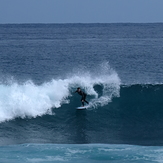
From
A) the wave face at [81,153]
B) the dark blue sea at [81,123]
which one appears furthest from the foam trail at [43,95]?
the wave face at [81,153]

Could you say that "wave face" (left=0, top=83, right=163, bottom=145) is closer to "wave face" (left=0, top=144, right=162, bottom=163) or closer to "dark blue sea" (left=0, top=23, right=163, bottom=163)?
"dark blue sea" (left=0, top=23, right=163, bottom=163)

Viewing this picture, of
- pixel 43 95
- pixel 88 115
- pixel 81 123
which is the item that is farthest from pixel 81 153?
pixel 43 95

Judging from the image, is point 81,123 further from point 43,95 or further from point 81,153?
point 81,153

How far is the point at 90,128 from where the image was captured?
19.2m

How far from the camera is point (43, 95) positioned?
22.4 metres

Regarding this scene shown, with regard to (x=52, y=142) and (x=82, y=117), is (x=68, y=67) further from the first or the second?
(x=52, y=142)

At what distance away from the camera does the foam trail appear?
20453 mm

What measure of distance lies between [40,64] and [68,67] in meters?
3.60

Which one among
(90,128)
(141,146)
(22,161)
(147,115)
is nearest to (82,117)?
(90,128)

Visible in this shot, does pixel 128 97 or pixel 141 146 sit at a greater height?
pixel 128 97

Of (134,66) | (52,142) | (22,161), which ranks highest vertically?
(134,66)

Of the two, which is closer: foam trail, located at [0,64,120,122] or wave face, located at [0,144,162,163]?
wave face, located at [0,144,162,163]

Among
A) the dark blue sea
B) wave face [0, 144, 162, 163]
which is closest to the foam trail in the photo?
the dark blue sea

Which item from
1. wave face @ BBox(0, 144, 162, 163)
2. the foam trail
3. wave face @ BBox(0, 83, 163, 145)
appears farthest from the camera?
the foam trail
